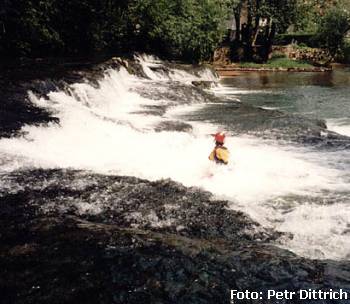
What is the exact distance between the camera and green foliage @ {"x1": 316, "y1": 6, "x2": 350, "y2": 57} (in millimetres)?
44250

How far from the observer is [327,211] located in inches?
285

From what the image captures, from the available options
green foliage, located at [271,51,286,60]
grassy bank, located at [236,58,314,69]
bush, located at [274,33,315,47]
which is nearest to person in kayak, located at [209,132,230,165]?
grassy bank, located at [236,58,314,69]

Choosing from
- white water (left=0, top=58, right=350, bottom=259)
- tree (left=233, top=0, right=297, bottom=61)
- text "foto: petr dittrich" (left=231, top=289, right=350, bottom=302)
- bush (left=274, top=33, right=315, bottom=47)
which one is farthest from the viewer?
bush (left=274, top=33, right=315, bottom=47)

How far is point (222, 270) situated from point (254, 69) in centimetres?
3643

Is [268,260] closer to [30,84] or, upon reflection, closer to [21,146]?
[21,146]

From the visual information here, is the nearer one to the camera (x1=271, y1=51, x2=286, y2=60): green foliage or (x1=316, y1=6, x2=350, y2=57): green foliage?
(x1=316, y1=6, x2=350, y2=57): green foliage

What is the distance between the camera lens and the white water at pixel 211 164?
6.84 m

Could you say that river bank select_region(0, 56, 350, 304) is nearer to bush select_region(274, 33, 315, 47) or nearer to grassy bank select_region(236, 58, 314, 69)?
grassy bank select_region(236, 58, 314, 69)

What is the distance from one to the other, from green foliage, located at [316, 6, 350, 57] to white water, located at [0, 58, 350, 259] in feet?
113

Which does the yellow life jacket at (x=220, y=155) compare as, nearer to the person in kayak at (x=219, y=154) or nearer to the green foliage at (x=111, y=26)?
the person in kayak at (x=219, y=154)

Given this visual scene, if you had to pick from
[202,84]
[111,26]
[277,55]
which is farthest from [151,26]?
[277,55]

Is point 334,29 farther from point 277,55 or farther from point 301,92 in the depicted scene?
point 301,92

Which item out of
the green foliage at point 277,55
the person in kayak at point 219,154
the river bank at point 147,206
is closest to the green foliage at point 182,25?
the green foliage at point 277,55

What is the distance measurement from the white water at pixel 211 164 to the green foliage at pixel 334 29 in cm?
3439
